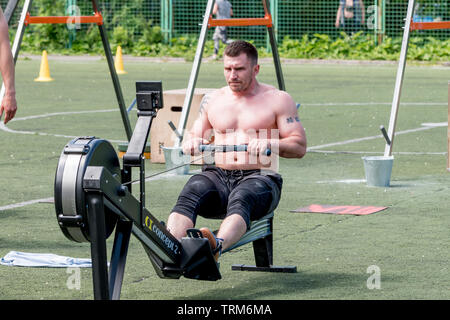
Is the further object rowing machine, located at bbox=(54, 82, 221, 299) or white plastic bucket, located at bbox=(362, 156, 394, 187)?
white plastic bucket, located at bbox=(362, 156, 394, 187)

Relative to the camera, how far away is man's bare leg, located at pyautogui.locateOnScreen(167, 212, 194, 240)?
19.6 feet

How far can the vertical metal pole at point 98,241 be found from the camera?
4855mm

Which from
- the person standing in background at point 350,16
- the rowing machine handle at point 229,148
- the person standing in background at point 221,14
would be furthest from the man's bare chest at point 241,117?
the person standing in background at point 350,16

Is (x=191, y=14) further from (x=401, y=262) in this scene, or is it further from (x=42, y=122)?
(x=401, y=262)

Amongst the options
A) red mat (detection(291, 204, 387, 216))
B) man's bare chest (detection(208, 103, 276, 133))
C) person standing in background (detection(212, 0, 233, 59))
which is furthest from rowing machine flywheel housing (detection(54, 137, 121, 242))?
person standing in background (detection(212, 0, 233, 59))

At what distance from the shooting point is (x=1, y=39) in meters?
6.26

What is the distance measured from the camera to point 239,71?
21.3ft

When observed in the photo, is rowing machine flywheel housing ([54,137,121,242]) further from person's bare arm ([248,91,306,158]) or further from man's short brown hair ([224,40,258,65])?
man's short brown hair ([224,40,258,65])

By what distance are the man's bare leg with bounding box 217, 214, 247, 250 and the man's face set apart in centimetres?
90

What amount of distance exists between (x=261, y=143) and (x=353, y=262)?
1.26 m

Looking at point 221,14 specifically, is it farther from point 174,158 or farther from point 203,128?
point 203,128

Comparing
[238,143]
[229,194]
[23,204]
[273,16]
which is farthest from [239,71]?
[273,16]

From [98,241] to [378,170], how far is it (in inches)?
200

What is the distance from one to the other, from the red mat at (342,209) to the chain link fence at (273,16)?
17.8 m
